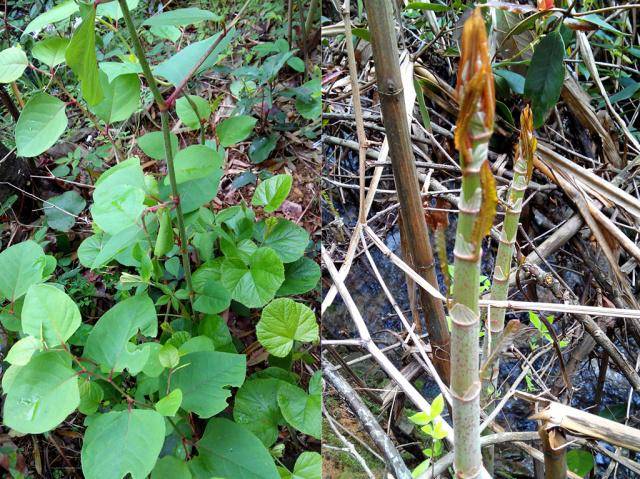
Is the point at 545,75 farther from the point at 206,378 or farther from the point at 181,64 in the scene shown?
the point at 206,378

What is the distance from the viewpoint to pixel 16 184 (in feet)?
3.73

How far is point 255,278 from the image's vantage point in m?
0.72

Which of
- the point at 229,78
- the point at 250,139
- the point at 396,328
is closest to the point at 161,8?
the point at 229,78

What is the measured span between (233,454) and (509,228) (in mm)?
399

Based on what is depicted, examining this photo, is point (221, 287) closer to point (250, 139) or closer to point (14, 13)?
point (250, 139)

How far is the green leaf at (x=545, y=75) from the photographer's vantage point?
0.60m

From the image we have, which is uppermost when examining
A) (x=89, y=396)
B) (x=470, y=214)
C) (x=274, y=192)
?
(x=470, y=214)

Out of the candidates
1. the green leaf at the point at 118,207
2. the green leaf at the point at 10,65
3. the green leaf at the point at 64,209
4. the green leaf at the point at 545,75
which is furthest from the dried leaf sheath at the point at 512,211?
the green leaf at the point at 64,209

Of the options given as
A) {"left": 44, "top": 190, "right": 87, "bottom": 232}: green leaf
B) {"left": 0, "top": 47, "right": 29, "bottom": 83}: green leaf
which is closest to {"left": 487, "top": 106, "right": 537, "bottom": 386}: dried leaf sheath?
{"left": 0, "top": 47, "right": 29, "bottom": 83}: green leaf

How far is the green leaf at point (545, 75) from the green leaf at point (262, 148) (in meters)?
0.59

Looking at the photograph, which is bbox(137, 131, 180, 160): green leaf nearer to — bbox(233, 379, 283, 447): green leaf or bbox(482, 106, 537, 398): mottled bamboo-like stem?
bbox(233, 379, 283, 447): green leaf

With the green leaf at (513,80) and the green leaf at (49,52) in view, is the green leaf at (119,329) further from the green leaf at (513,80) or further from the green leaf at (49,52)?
the green leaf at (513,80)

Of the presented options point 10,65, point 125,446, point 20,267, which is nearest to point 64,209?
point 20,267

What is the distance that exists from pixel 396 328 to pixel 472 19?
0.49 m
